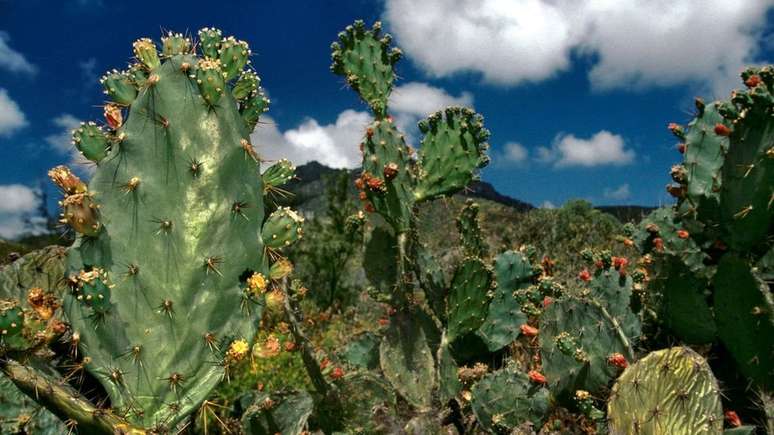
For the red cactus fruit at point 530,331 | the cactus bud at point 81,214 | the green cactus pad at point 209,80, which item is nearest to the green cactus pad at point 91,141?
the cactus bud at point 81,214

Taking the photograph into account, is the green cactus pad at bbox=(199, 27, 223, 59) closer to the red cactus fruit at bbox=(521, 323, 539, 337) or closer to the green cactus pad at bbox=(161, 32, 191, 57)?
the green cactus pad at bbox=(161, 32, 191, 57)

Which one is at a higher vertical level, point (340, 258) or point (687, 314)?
point (340, 258)

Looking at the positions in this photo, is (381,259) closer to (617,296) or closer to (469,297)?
(469,297)

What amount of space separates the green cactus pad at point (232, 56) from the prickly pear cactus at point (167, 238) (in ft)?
0.27

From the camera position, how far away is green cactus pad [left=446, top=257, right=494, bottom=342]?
4.38 meters

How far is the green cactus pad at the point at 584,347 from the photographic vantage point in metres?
3.45

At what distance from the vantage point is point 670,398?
290 centimetres

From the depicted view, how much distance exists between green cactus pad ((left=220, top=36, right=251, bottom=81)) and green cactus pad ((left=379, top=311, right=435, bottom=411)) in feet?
7.98

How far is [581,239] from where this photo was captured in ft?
35.3

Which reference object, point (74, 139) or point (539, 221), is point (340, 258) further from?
point (74, 139)

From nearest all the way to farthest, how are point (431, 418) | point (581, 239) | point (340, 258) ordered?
1. point (431, 418)
2. point (581, 239)
3. point (340, 258)

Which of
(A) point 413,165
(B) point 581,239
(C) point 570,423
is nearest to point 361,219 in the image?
(A) point 413,165

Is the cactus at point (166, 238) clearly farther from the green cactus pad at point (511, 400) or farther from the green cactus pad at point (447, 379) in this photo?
the green cactus pad at point (447, 379)

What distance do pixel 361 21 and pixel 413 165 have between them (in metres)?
1.06
